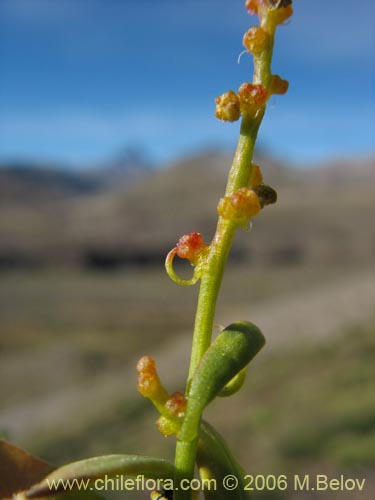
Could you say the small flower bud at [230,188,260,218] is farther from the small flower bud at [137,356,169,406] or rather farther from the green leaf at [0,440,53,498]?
the green leaf at [0,440,53,498]

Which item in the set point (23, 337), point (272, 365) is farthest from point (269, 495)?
point (23, 337)

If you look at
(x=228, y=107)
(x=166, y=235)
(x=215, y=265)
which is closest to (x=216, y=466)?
(x=215, y=265)

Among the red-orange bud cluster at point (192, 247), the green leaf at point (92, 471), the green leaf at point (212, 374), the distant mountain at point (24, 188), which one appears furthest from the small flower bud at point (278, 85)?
the distant mountain at point (24, 188)

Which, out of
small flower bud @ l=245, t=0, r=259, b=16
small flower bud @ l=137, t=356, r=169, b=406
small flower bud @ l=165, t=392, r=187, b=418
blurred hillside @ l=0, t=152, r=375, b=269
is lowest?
small flower bud @ l=165, t=392, r=187, b=418

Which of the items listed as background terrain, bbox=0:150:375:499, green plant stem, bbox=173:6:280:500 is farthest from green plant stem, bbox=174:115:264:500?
background terrain, bbox=0:150:375:499

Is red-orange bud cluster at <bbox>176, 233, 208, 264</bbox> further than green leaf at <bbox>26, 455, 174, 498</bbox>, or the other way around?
red-orange bud cluster at <bbox>176, 233, 208, 264</bbox>

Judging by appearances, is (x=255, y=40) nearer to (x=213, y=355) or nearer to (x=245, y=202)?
(x=245, y=202)

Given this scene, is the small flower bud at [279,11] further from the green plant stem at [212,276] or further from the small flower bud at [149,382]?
the small flower bud at [149,382]
